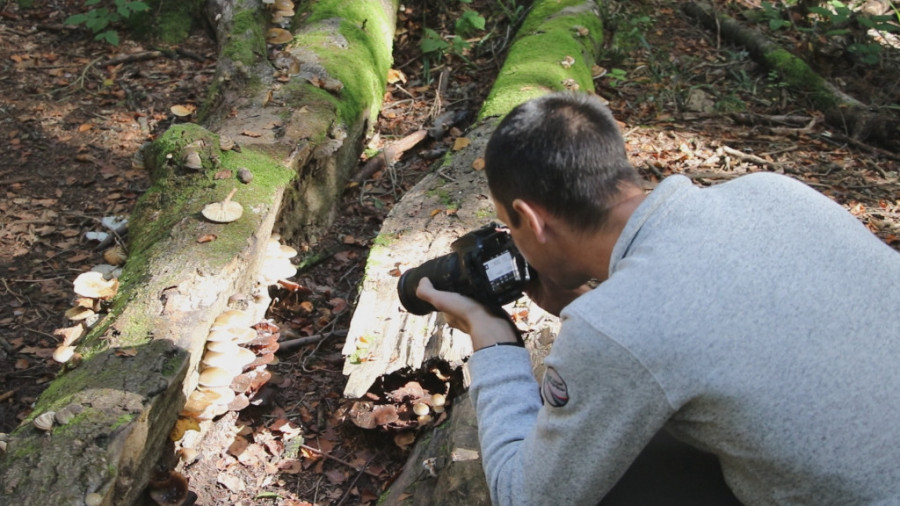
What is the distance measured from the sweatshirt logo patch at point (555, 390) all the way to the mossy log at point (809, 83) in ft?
15.6

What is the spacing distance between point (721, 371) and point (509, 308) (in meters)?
1.93

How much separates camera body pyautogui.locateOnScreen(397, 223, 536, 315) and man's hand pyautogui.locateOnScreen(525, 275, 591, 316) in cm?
4

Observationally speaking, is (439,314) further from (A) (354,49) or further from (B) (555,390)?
(A) (354,49)

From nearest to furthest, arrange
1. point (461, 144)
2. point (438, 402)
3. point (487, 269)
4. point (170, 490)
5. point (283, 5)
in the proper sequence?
point (487, 269) < point (170, 490) < point (438, 402) < point (461, 144) < point (283, 5)

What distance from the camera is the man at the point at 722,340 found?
1.66 m

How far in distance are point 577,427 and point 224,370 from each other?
6.71 ft

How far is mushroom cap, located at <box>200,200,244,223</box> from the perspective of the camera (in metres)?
3.74

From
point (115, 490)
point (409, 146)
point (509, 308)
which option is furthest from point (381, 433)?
point (409, 146)

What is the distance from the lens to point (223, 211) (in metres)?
3.77

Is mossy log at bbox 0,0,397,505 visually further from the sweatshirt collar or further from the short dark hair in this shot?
the sweatshirt collar

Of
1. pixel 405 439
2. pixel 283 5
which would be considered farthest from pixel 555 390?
pixel 283 5

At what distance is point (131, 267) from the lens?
359cm

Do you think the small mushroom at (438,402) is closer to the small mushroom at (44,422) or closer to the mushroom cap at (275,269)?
the mushroom cap at (275,269)

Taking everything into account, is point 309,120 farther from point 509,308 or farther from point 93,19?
point 93,19
